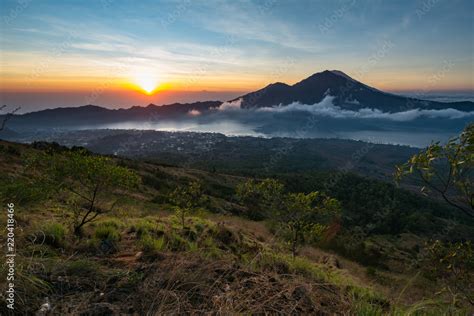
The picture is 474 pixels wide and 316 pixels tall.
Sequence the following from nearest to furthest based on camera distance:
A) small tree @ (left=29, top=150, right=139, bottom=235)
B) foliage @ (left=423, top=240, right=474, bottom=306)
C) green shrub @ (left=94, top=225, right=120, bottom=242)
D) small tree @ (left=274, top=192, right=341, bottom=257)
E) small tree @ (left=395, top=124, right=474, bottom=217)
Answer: small tree @ (left=395, top=124, right=474, bottom=217) < foliage @ (left=423, top=240, right=474, bottom=306) < green shrub @ (left=94, top=225, right=120, bottom=242) < small tree @ (left=29, top=150, right=139, bottom=235) < small tree @ (left=274, top=192, right=341, bottom=257)

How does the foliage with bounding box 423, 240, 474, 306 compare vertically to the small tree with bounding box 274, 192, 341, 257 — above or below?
above

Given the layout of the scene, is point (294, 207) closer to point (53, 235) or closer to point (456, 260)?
point (456, 260)

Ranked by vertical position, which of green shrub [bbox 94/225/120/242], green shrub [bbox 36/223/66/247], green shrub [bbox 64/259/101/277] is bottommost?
green shrub [bbox 94/225/120/242]

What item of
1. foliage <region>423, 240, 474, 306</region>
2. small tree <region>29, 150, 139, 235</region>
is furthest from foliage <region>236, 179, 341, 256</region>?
foliage <region>423, 240, 474, 306</region>

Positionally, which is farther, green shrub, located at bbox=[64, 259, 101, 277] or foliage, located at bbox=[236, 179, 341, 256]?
foliage, located at bbox=[236, 179, 341, 256]

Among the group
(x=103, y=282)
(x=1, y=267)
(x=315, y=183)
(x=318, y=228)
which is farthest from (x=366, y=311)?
(x=315, y=183)

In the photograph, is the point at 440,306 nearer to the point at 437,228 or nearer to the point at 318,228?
the point at 318,228

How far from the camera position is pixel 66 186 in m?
9.53

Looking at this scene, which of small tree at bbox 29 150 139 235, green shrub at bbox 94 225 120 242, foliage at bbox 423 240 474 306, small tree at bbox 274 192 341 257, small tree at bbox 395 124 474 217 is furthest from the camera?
small tree at bbox 274 192 341 257

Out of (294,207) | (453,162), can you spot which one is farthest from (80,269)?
(294,207)

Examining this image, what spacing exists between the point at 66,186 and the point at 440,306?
31.0ft

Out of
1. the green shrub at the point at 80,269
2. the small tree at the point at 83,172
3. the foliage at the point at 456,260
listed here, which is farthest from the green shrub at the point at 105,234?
the foliage at the point at 456,260

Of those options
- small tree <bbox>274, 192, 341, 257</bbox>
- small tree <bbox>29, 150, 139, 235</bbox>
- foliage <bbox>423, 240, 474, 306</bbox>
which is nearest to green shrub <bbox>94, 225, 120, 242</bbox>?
small tree <bbox>29, 150, 139, 235</bbox>

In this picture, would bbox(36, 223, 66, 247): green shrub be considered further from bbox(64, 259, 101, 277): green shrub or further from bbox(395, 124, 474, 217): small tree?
bbox(395, 124, 474, 217): small tree
